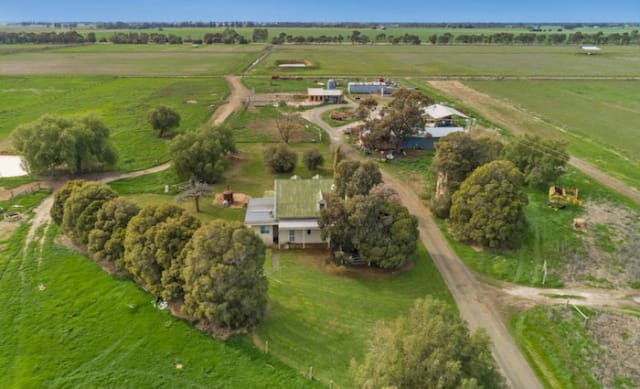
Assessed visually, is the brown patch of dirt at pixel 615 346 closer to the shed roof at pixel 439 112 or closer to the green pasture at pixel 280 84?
the shed roof at pixel 439 112

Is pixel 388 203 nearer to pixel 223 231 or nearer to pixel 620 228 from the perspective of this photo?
pixel 223 231

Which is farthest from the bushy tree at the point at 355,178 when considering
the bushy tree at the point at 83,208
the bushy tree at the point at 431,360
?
the bushy tree at the point at 83,208

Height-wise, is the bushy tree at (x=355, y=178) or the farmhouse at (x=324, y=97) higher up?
the farmhouse at (x=324, y=97)

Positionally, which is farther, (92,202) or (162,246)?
(92,202)

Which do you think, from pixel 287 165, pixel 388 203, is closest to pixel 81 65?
pixel 287 165

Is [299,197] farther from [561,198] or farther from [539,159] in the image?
[539,159]
